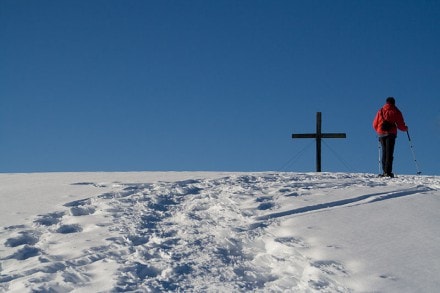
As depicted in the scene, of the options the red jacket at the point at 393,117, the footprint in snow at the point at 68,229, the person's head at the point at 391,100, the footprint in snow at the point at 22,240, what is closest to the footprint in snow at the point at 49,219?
the footprint in snow at the point at 68,229

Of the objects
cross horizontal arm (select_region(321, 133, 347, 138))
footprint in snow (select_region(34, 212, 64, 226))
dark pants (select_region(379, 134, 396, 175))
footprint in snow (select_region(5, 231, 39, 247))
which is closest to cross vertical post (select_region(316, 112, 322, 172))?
cross horizontal arm (select_region(321, 133, 347, 138))

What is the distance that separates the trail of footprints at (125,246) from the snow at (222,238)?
0.01 metres

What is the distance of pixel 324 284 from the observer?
4543mm

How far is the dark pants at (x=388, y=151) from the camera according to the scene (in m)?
11.6

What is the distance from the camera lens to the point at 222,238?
5.94 m

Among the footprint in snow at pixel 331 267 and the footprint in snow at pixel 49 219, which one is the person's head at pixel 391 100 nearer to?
the footprint in snow at pixel 331 267

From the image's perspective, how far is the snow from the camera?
4672mm

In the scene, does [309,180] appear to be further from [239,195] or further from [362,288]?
[362,288]

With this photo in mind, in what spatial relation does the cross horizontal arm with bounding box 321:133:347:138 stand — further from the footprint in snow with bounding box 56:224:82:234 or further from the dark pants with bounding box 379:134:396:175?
the footprint in snow with bounding box 56:224:82:234

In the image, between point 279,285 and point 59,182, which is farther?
point 59,182

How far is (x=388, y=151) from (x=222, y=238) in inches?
278

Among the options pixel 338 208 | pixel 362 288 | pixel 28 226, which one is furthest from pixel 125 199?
pixel 362 288

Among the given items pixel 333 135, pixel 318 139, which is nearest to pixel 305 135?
pixel 318 139

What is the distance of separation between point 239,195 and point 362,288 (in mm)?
A: 3799
